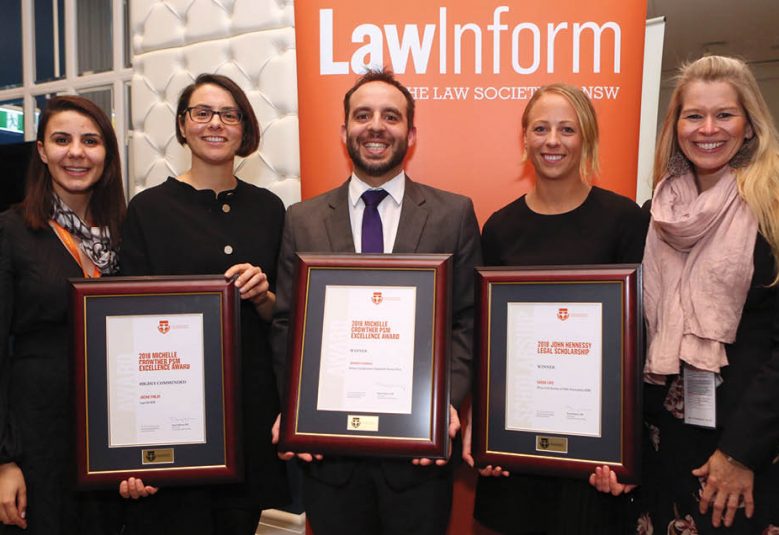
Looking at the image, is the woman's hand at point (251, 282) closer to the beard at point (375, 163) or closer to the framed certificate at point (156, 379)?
the framed certificate at point (156, 379)

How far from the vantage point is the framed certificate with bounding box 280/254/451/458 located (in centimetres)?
171

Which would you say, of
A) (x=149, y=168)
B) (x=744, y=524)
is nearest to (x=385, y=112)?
(x=744, y=524)

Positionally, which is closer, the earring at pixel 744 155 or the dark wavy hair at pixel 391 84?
the earring at pixel 744 155

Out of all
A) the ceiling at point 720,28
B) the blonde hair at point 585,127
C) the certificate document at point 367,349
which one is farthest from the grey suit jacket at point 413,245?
the ceiling at point 720,28

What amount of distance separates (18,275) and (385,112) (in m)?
1.35

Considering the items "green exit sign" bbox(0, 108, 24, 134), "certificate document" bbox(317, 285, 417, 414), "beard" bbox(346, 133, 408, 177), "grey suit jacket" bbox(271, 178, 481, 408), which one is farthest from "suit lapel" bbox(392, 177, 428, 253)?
"green exit sign" bbox(0, 108, 24, 134)

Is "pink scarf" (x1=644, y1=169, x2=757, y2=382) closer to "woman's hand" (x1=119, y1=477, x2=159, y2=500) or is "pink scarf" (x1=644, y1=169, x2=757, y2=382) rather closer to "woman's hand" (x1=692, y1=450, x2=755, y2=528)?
"woman's hand" (x1=692, y1=450, x2=755, y2=528)

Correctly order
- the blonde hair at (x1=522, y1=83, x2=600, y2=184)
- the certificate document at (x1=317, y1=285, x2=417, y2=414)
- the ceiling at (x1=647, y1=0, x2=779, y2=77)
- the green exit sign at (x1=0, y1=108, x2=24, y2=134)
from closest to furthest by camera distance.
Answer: the certificate document at (x1=317, y1=285, x2=417, y2=414) < the blonde hair at (x1=522, y1=83, x2=600, y2=184) < the green exit sign at (x1=0, y1=108, x2=24, y2=134) < the ceiling at (x1=647, y1=0, x2=779, y2=77)

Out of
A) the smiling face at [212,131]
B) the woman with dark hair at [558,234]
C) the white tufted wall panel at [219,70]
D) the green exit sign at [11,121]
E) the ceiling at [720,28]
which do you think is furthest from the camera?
the ceiling at [720,28]

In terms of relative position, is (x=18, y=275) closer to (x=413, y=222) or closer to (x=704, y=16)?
(x=413, y=222)

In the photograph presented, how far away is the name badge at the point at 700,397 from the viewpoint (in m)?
1.69

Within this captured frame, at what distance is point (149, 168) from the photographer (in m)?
3.74

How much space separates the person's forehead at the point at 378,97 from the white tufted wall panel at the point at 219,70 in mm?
1292

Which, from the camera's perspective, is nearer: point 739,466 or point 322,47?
point 739,466
